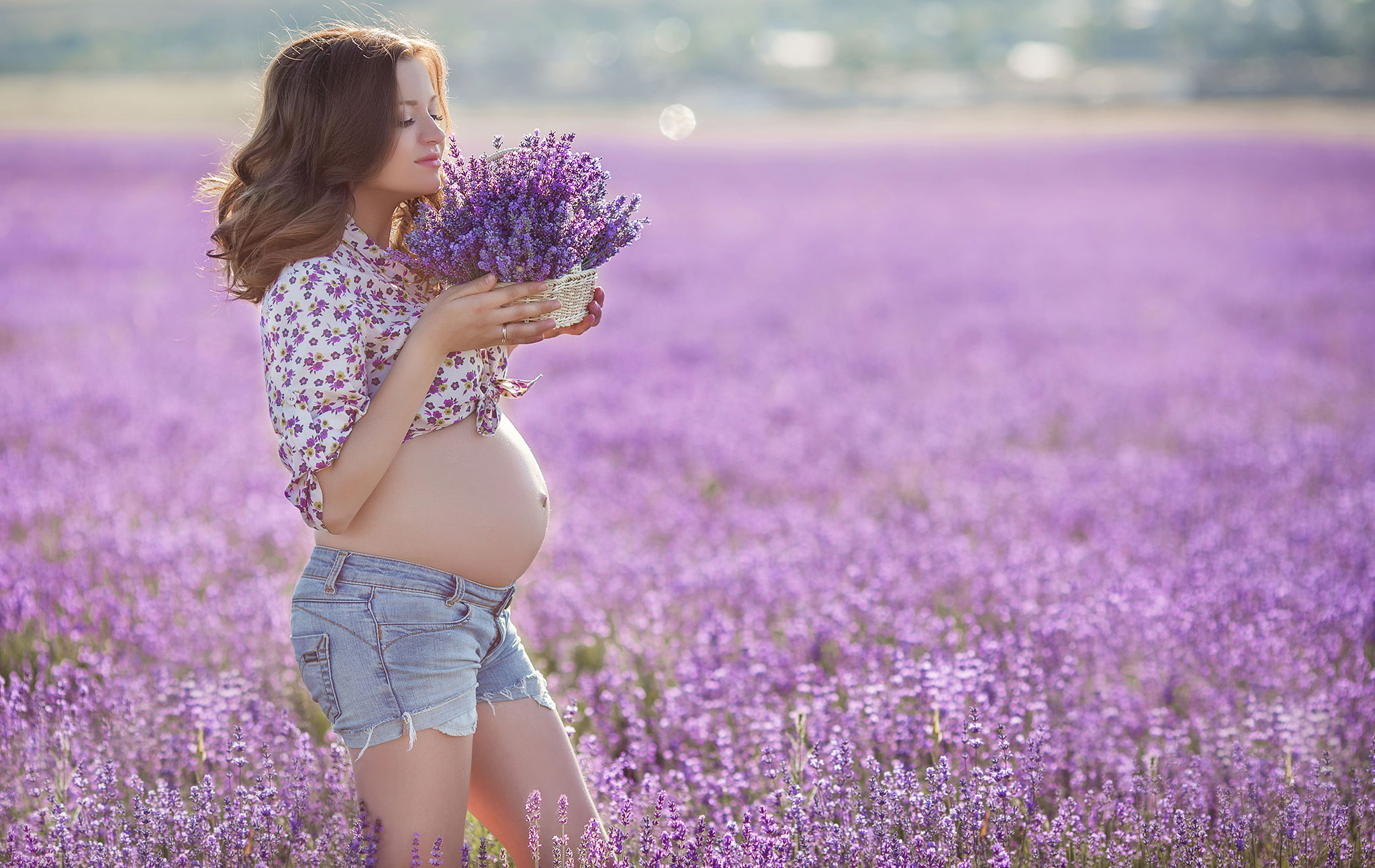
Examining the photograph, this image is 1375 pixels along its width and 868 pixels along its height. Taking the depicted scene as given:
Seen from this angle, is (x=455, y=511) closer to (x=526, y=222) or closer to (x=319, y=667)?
(x=319, y=667)

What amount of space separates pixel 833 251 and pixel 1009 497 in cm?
869

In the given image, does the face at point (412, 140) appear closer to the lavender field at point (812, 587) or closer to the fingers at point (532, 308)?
the fingers at point (532, 308)

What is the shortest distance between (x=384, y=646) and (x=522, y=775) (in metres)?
0.44

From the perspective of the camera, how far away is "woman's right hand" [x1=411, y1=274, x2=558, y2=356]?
1.91 m

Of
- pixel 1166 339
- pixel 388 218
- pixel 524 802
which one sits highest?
pixel 388 218

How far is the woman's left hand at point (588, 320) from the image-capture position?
2076 mm

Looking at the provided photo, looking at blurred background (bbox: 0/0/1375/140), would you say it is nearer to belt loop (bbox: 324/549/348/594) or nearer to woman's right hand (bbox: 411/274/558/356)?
woman's right hand (bbox: 411/274/558/356)

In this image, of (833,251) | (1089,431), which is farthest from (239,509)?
(833,251)

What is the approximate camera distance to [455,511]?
6.68 ft

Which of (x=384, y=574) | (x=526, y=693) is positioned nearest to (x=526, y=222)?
(x=384, y=574)

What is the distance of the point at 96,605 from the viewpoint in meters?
3.28

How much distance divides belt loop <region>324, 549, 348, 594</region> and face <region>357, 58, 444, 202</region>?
775 millimetres

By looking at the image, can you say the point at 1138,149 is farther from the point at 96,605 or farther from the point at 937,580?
the point at 96,605

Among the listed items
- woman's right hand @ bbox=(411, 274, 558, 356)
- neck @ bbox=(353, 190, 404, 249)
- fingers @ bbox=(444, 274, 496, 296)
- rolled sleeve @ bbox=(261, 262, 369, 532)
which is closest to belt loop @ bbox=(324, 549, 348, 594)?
rolled sleeve @ bbox=(261, 262, 369, 532)
